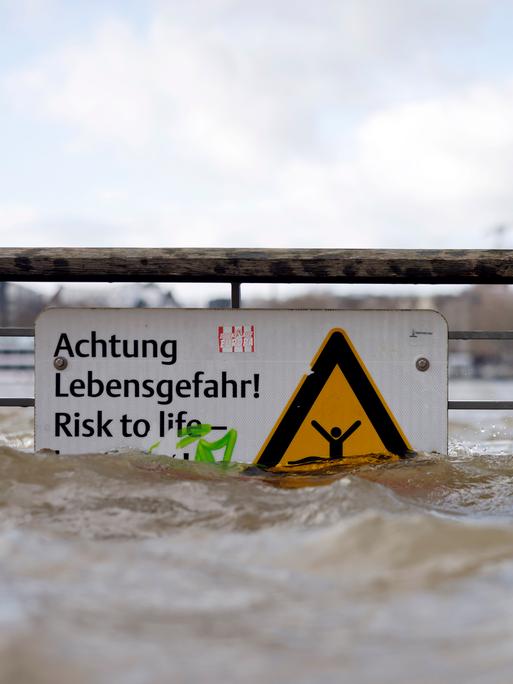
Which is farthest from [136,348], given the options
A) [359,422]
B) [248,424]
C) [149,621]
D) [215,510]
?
[149,621]

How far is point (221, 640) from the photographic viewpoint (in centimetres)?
140

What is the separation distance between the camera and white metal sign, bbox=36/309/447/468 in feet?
11.5

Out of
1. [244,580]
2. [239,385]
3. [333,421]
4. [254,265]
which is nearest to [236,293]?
[254,265]

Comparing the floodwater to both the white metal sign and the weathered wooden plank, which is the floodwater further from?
the weathered wooden plank

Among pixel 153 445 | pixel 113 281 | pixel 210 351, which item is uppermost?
pixel 113 281

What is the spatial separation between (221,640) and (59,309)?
7.82ft

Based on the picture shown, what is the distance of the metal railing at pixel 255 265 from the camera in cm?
346

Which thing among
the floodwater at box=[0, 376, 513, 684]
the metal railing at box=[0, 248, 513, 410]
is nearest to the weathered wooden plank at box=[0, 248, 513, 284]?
the metal railing at box=[0, 248, 513, 410]

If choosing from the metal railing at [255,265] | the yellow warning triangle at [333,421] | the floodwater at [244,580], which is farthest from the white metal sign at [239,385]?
the floodwater at [244,580]

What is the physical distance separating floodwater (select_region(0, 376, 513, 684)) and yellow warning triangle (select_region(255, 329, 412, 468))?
630 mm

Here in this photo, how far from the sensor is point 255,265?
3.46m

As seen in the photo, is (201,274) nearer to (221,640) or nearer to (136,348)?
(136,348)

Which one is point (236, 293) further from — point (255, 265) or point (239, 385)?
point (239, 385)

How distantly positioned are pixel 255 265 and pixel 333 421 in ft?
2.35
